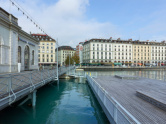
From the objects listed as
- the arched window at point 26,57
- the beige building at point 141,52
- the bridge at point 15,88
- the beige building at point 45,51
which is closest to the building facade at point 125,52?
the beige building at point 141,52

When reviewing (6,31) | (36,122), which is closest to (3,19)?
(6,31)

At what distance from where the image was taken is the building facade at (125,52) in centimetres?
8425

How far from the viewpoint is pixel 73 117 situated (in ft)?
29.8

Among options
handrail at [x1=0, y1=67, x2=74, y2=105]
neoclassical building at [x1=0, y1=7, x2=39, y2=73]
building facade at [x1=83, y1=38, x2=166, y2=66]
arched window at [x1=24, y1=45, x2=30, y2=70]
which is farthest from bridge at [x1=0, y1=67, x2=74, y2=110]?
building facade at [x1=83, y1=38, x2=166, y2=66]

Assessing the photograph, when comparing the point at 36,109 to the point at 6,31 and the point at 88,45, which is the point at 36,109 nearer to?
the point at 6,31

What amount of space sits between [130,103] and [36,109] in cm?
765

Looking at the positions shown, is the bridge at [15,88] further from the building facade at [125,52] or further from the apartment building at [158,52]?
the apartment building at [158,52]

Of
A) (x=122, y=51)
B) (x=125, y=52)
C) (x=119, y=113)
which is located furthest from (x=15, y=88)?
(x=125, y=52)

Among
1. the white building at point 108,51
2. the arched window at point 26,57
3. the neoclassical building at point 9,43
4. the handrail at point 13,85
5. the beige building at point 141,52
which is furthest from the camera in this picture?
the beige building at point 141,52

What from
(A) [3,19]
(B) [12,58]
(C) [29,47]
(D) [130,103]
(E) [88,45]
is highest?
(E) [88,45]

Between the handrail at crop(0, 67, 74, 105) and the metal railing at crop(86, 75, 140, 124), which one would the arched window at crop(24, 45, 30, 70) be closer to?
the handrail at crop(0, 67, 74, 105)

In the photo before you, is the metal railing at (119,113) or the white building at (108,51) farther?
the white building at (108,51)

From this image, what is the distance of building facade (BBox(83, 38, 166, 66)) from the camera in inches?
3317

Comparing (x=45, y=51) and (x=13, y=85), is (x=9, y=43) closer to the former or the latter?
(x=13, y=85)
